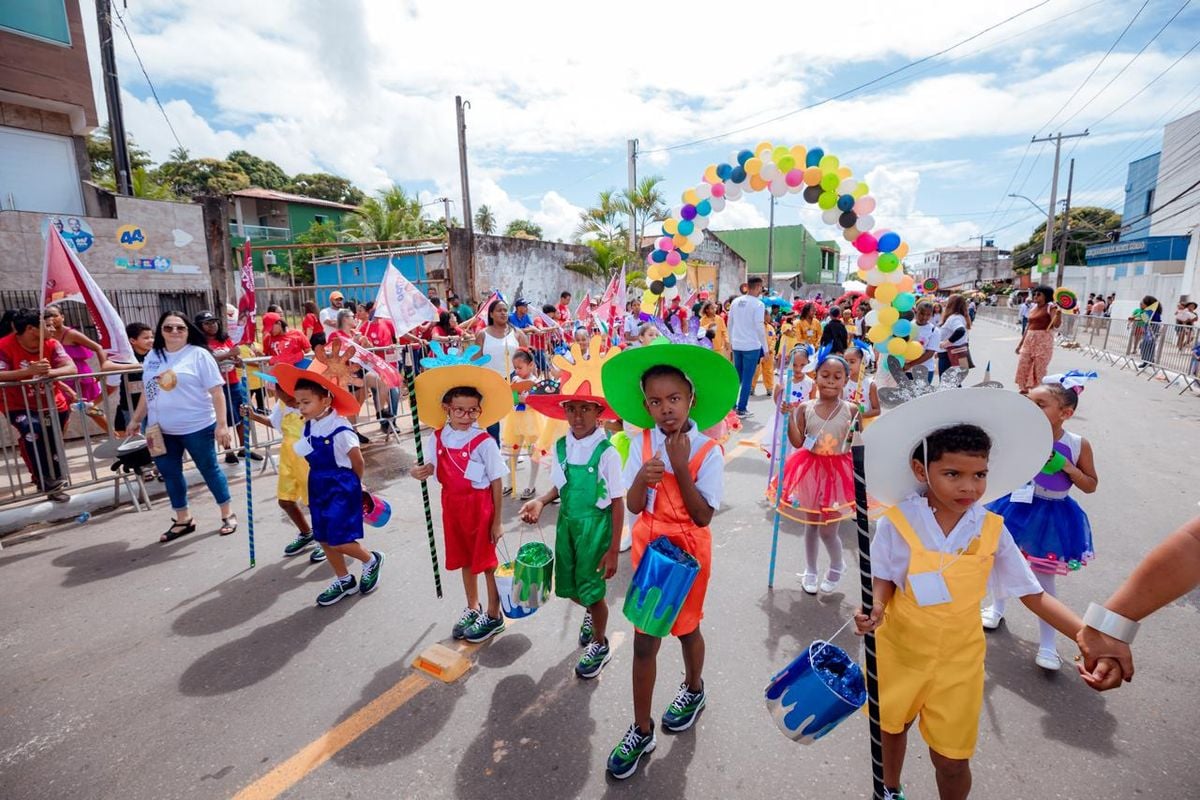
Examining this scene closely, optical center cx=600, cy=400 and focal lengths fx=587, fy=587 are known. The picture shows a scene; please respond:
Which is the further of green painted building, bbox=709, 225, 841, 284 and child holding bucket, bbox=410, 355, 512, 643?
green painted building, bbox=709, 225, 841, 284

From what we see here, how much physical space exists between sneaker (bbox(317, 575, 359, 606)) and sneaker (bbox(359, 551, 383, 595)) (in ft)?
0.22

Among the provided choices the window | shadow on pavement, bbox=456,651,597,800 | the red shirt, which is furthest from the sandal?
the window

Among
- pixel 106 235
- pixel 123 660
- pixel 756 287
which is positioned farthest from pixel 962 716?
pixel 106 235

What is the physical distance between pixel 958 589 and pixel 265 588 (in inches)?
171

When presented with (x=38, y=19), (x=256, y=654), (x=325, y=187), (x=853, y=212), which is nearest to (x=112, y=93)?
(x=38, y=19)

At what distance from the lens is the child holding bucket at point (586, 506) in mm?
2949

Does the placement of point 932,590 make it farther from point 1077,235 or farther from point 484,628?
point 1077,235

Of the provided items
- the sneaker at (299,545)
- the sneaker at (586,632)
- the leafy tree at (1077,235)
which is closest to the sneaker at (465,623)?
the sneaker at (586,632)

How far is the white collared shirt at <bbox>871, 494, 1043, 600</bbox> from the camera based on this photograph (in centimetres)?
206

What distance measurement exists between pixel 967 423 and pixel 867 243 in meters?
5.86

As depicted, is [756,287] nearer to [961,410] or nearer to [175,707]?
[961,410]

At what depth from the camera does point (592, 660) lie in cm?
317

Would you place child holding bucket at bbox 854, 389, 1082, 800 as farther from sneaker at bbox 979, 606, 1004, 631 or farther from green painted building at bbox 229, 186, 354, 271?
green painted building at bbox 229, 186, 354, 271

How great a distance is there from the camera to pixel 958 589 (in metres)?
2.03
